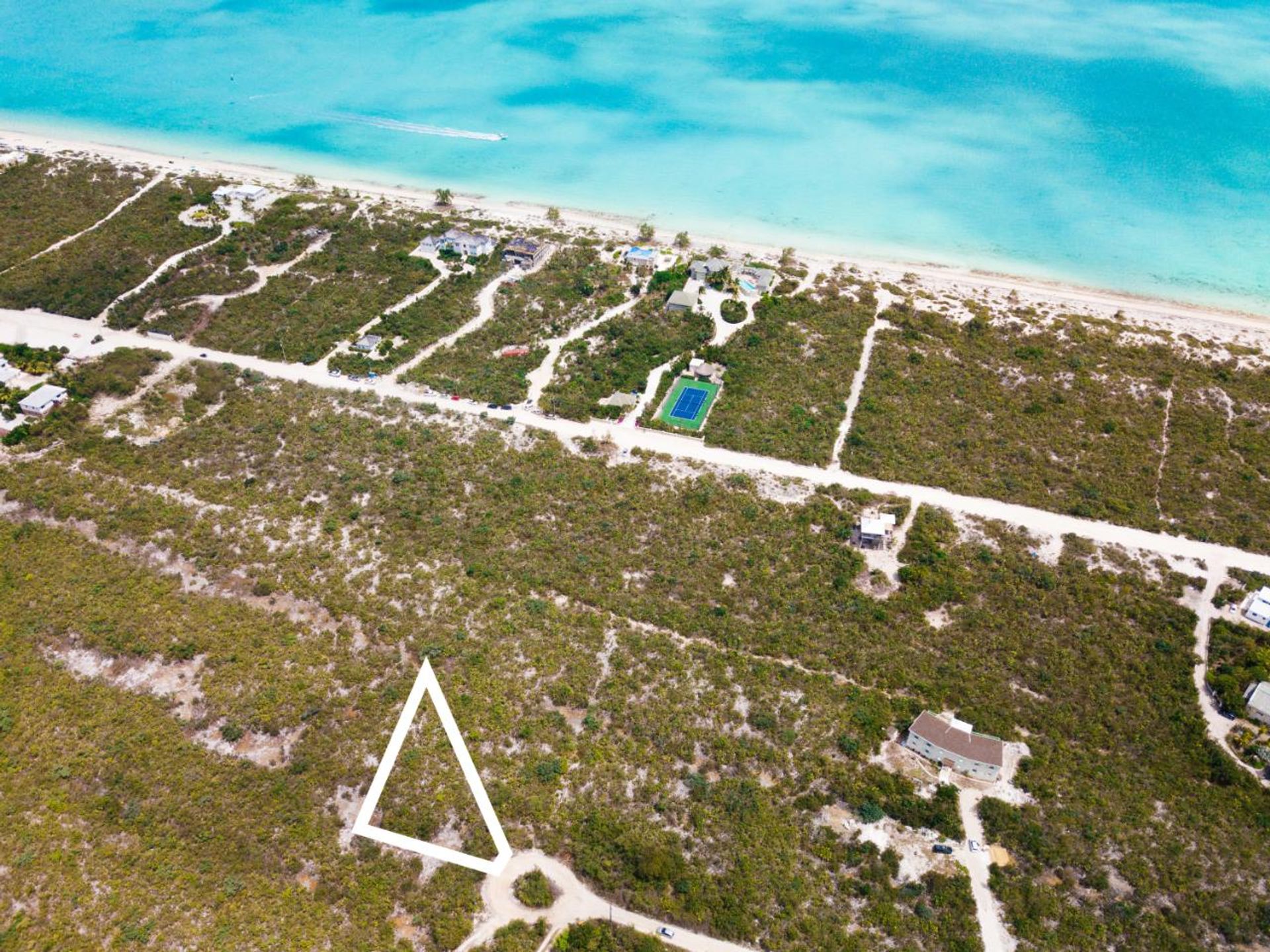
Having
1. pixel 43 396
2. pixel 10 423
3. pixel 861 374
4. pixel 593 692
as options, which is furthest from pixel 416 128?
pixel 593 692

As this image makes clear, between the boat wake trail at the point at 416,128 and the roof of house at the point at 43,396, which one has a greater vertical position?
the boat wake trail at the point at 416,128

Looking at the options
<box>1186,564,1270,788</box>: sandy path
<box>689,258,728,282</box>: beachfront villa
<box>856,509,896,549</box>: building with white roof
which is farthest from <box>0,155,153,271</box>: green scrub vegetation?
<box>1186,564,1270,788</box>: sandy path

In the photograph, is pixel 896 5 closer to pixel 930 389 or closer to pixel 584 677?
pixel 930 389

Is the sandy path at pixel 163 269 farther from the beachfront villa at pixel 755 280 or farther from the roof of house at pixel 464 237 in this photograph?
the beachfront villa at pixel 755 280

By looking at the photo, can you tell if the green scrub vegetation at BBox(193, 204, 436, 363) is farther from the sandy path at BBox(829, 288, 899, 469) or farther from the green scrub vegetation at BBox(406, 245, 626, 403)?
the sandy path at BBox(829, 288, 899, 469)

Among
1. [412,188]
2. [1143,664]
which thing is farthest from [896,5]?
[1143,664]

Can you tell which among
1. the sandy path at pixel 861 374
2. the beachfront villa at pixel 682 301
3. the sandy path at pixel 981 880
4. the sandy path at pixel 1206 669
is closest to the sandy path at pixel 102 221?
the beachfront villa at pixel 682 301
